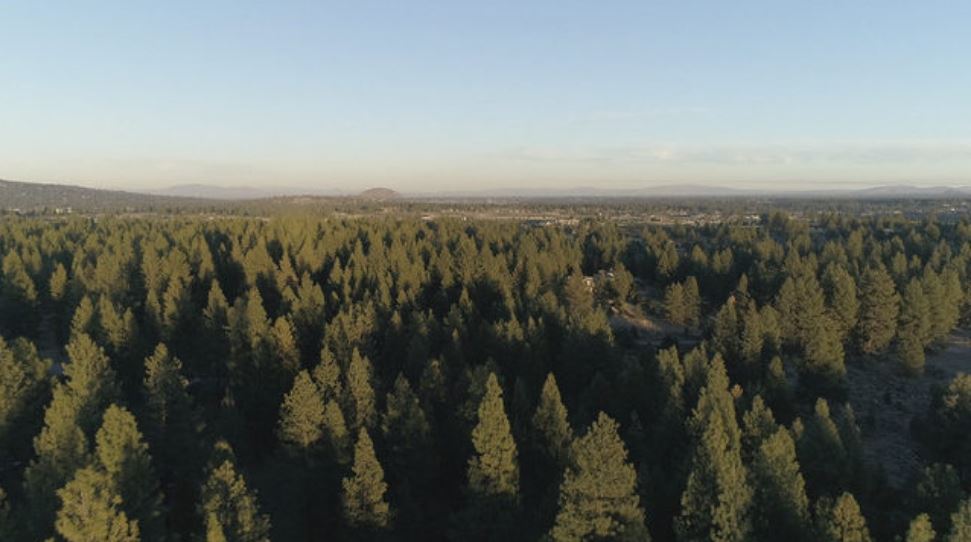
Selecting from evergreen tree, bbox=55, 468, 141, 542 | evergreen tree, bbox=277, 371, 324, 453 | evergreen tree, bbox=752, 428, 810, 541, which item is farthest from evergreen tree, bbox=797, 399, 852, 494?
evergreen tree, bbox=55, 468, 141, 542

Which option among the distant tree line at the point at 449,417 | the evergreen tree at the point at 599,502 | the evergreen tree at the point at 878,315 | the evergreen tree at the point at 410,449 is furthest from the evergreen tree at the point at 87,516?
the evergreen tree at the point at 878,315

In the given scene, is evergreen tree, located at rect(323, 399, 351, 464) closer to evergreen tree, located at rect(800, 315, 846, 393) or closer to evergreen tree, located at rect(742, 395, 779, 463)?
evergreen tree, located at rect(742, 395, 779, 463)

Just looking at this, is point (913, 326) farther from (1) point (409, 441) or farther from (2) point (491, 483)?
(1) point (409, 441)

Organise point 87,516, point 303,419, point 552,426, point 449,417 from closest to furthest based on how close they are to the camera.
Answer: point 87,516
point 552,426
point 303,419
point 449,417

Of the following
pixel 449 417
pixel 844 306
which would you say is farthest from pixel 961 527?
pixel 844 306

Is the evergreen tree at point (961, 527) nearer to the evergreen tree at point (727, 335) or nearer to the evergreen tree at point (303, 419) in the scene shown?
the evergreen tree at point (727, 335)
